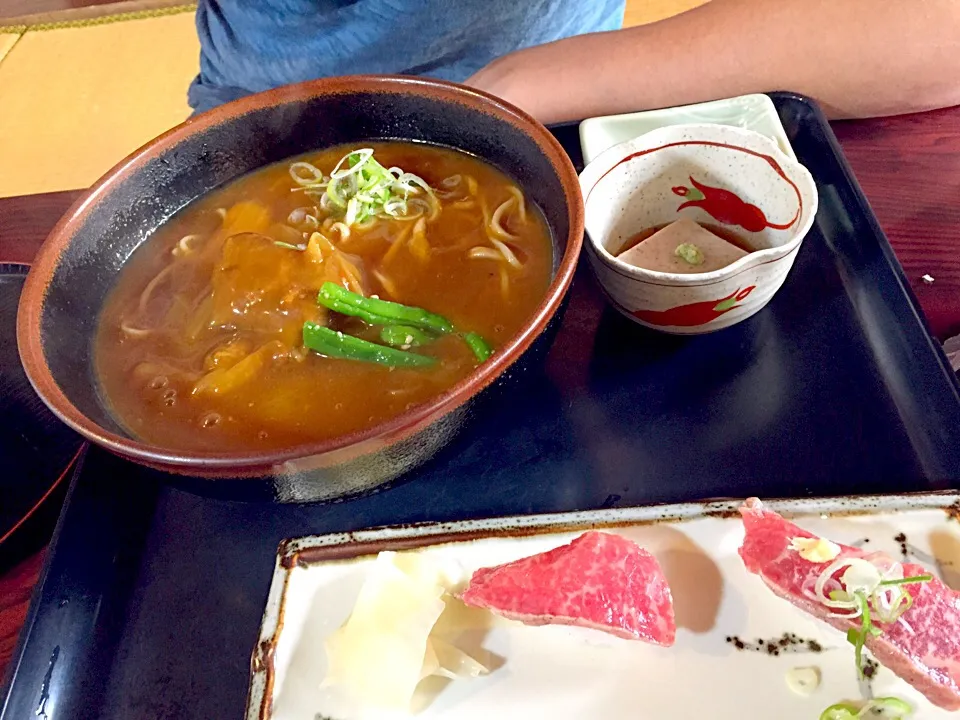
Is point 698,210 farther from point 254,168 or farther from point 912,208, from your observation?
point 254,168

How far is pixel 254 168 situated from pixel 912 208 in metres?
1.38

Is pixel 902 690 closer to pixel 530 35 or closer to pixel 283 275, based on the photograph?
pixel 283 275

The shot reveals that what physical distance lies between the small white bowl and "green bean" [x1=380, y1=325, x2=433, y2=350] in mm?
337

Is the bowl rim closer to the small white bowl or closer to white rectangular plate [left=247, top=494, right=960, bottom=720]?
the small white bowl

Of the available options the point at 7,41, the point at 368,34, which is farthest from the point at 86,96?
the point at 368,34

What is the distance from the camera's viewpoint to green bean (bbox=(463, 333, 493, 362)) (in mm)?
1038

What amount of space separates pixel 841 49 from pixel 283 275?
1346mm

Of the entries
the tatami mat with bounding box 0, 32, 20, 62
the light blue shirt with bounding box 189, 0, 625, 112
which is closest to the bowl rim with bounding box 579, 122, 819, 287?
the light blue shirt with bounding box 189, 0, 625, 112

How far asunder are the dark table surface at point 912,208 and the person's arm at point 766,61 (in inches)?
2.3

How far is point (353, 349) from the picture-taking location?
1050 millimetres

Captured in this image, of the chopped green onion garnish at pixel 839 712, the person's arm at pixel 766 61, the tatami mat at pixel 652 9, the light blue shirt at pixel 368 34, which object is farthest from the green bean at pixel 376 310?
the tatami mat at pixel 652 9

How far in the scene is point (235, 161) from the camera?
4.42 feet

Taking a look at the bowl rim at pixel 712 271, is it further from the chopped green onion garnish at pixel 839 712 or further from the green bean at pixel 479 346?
the chopped green onion garnish at pixel 839 712

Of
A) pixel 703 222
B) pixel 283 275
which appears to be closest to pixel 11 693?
pixel 283 275
